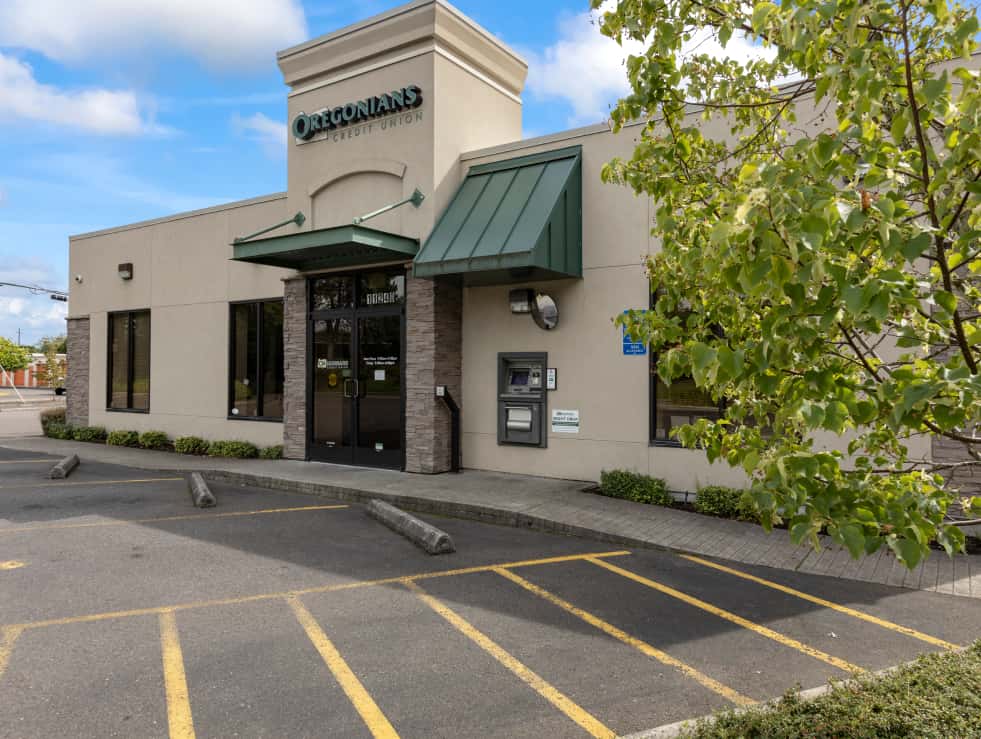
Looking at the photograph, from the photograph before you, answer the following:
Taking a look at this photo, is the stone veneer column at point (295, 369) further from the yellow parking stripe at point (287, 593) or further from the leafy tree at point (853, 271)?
the leafy tree at point (853, 271)

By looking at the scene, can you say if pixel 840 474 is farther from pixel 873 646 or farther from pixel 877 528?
pixel 873 646

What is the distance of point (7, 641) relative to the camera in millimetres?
4785

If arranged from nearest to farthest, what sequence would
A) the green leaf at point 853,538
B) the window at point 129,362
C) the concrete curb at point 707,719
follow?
the green leaf at point 853,538
the concrete curb at point 707,719
the window at point 129,362

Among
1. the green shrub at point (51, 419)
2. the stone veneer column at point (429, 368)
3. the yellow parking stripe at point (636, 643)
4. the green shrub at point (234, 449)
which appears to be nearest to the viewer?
the yellow parking stripe at point (636, 643)

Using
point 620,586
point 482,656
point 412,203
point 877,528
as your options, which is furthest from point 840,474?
point 412,203

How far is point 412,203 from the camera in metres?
11.8

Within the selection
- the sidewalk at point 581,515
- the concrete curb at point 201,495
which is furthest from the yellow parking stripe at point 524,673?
the concrete curb at point 201,495

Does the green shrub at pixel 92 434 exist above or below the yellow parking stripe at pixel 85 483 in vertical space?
above

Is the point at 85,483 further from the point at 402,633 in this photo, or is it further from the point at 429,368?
the point at 402,633

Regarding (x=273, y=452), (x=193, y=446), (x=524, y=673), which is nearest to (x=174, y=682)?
(x=524, y=673)

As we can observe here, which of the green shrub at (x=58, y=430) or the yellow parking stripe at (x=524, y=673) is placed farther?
the green shrub at (x=58, y=430)

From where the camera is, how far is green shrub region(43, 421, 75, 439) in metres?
18.2

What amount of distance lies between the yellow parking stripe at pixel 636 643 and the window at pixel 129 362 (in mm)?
13842

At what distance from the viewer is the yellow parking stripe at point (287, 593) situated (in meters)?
5.21
